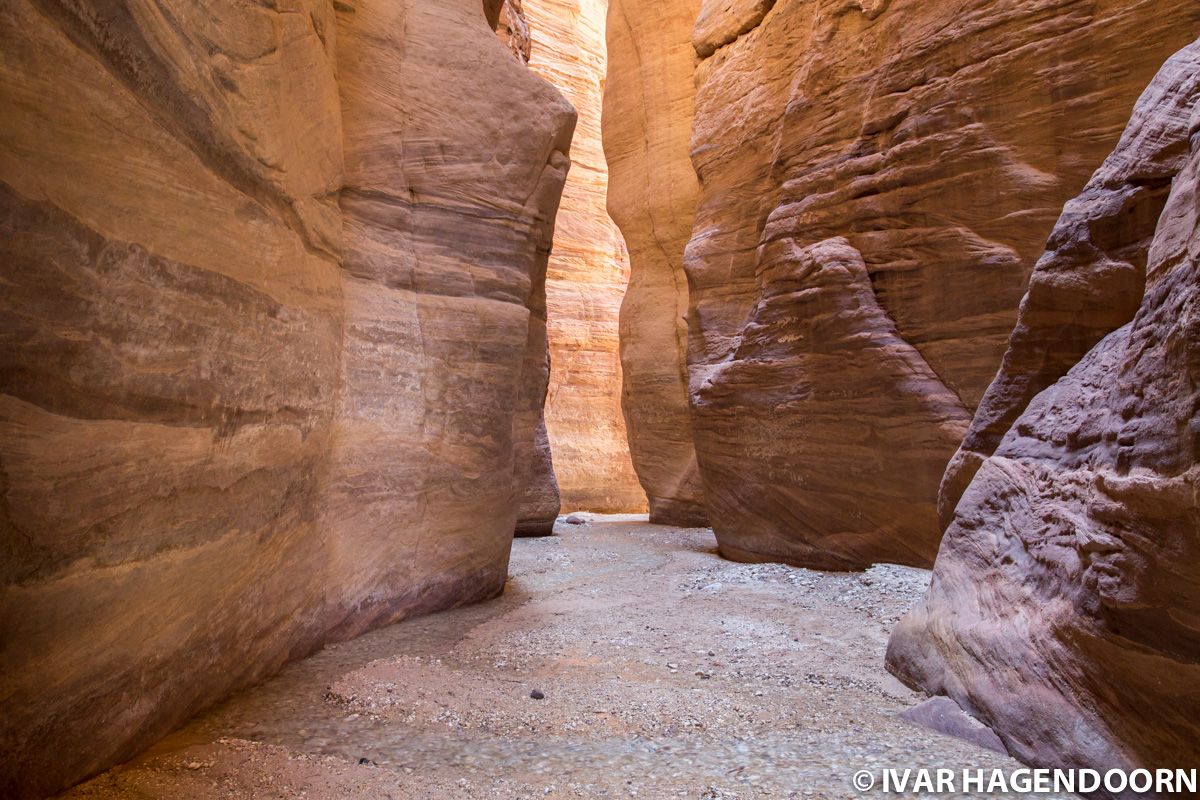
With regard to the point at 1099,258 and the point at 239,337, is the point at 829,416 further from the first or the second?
the point at 239,337

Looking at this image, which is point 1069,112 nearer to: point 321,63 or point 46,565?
point 321,63

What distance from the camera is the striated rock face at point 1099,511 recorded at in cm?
187

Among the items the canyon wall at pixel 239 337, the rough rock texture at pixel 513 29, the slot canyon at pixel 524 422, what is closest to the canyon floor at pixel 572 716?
the slot canyon at pixel 524 422

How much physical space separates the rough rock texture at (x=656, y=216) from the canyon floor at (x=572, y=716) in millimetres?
6902

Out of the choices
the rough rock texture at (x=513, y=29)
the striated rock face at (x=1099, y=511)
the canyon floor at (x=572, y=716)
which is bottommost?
the canyon floor at (x=572, y=716)

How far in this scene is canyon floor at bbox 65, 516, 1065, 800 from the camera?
7.29ft

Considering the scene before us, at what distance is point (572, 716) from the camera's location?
9.29 ft

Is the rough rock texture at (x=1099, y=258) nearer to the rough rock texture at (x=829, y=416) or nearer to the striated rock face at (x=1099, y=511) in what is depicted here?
the striated rock face at (x=1099, y=511)

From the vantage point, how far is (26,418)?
1940 millimetres

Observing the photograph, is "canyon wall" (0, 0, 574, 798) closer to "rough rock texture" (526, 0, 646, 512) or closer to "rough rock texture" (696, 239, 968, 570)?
"rough rock texture" (696, 239, 968, 570)

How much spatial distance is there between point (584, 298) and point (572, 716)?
17.5 metres

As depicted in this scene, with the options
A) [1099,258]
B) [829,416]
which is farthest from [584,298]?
→ [1099,258]

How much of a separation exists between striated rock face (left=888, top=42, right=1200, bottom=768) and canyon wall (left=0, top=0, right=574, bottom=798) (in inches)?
107

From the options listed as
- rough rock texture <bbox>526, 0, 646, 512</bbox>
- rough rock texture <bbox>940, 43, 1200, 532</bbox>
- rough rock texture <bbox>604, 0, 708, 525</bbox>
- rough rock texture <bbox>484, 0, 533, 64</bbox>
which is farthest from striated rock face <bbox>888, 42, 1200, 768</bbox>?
rough rock texture <bbox>526, 0, 646, 512</bbox>
